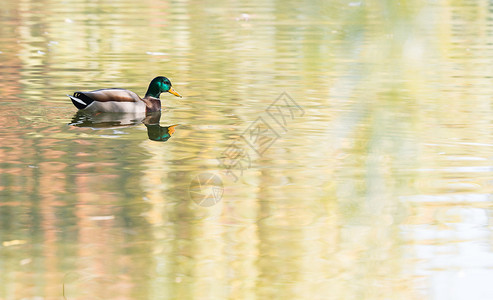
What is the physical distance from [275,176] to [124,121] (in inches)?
123

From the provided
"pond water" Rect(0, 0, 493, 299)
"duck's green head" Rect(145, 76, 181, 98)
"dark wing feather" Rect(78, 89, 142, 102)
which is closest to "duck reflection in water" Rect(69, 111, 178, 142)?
"pond water" Rect(0, 0, 493, 299)

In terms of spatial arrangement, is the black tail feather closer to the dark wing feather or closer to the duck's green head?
the dark wing feather

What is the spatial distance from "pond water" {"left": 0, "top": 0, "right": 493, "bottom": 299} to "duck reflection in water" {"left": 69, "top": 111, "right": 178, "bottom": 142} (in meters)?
0.04

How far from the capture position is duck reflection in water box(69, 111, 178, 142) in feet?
27.4

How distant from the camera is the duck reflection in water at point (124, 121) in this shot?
8357 mm

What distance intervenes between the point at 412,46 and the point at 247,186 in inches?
163

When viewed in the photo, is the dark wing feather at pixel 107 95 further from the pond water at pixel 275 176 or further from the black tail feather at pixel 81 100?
the pond water at pixel 275 176

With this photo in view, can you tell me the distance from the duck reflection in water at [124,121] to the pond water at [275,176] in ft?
0.12

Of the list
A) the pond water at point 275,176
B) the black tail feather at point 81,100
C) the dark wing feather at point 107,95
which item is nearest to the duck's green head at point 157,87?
the pond water at point 275,176

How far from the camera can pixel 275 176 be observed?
6344 millimetres

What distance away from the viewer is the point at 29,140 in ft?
25.2

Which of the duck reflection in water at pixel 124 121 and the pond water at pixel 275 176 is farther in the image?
the duck reflection in water at pixel 124 121

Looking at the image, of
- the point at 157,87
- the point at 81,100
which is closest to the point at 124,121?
the point at 81,100

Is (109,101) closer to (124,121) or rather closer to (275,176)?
(124,121)
